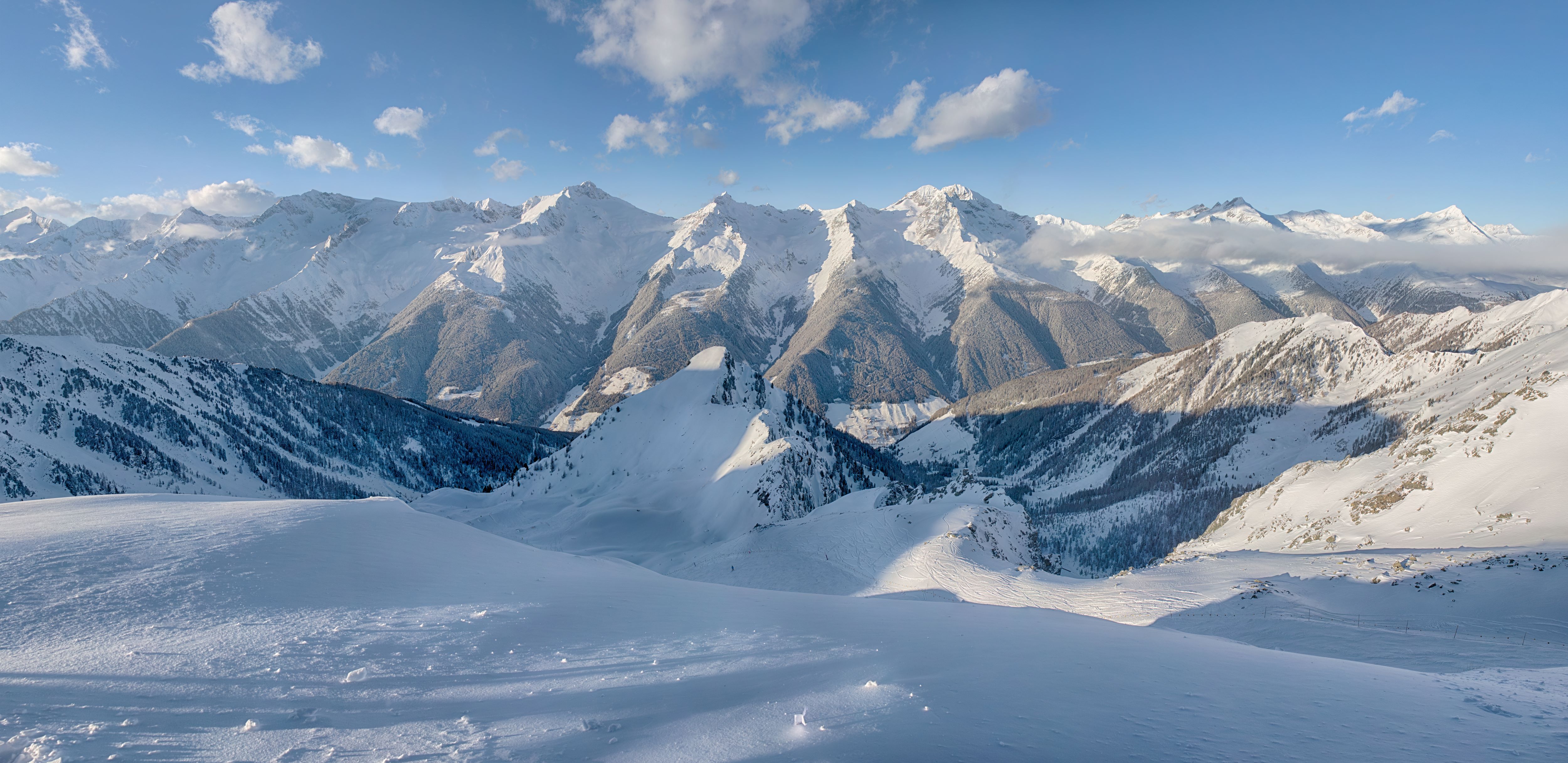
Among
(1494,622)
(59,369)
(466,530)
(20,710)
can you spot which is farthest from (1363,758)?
(59,369)

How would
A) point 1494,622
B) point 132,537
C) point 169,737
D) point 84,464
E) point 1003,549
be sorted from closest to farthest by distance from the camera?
point 169,737 < point 132,537 < point 1494,622 < point 1003,549 < point 84,464

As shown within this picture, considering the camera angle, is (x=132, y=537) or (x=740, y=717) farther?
(x=132, y=537)

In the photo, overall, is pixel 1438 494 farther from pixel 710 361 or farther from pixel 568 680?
pixel 710 361

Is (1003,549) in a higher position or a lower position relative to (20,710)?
lower

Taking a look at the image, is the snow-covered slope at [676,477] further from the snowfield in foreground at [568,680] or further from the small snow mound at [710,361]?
the snowfield in foreground at [568,680]

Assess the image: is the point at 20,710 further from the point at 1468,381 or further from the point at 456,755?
the point at 1468,381

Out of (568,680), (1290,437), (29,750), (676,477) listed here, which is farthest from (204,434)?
(1290,437)

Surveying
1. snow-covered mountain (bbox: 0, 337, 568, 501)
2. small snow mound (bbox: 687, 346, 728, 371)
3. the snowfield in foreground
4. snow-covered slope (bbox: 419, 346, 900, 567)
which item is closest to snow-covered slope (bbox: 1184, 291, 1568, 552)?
the snowfield in foreground

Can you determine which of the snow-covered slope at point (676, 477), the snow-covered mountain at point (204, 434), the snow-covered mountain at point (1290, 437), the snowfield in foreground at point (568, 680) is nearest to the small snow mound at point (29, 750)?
the snowfield in foreground at point (568, 680)
